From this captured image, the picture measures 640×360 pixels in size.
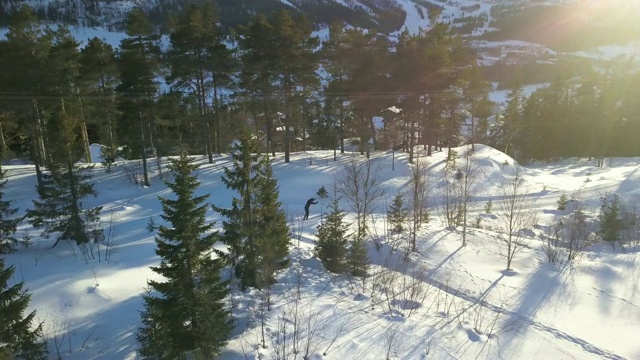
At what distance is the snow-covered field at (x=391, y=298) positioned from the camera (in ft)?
32.6

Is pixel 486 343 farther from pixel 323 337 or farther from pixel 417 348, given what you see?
pixel 323 337

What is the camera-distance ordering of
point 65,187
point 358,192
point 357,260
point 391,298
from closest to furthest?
1. point 65,187
2. point 391,298
3. point 357,260
4. point 358,192

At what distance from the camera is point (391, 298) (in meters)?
13.2

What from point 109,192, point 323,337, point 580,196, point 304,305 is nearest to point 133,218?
point 109,192

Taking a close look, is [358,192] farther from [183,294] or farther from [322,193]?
[183,294]

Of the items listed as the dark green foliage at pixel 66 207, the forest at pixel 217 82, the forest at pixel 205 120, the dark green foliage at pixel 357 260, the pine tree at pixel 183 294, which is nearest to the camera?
the pine tree at pixel 183 294

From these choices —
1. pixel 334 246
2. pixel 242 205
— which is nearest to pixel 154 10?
pixel 334 246

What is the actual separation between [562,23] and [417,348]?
210480mm

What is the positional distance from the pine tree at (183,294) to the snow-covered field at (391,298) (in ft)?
3.51

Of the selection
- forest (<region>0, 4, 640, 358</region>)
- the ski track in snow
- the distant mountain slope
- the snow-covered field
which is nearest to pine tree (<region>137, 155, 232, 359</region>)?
forest (<region>0, 4, 640, 358</region>)

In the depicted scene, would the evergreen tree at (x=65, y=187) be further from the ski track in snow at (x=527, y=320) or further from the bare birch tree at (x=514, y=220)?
the bare birch tree at (x=514, y=220)

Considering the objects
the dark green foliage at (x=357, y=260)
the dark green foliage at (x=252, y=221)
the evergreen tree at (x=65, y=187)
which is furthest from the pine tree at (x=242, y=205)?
the evergreen tree at (x=65, y=187)

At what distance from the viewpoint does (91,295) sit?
10.7 meters

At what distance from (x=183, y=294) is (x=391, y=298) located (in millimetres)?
7488
